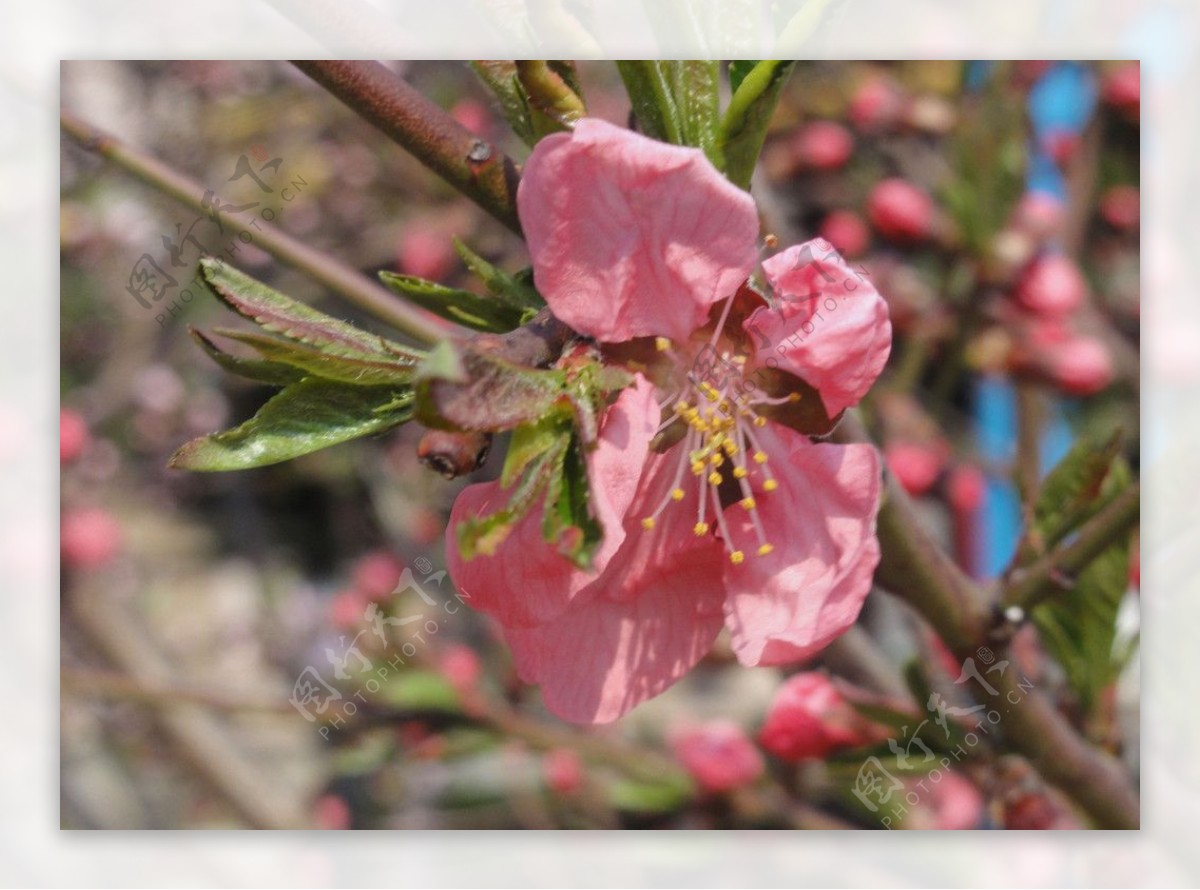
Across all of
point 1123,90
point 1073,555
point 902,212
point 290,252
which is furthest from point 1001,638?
point 902,212

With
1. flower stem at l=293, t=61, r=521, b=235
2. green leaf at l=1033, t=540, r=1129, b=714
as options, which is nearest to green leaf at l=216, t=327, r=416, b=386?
flower stem at l=293, t=61, r=521, b=235

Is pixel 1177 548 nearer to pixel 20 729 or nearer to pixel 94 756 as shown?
pixel 20 729

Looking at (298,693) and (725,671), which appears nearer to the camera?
(298,693)

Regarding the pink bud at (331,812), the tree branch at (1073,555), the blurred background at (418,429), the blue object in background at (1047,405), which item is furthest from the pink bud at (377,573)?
the tree branch at (1073,555)

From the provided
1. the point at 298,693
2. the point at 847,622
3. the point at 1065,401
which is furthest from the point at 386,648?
the point at 847,622

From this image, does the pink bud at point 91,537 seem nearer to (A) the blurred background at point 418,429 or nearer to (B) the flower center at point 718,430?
(A) the blurred background at point 418,429
